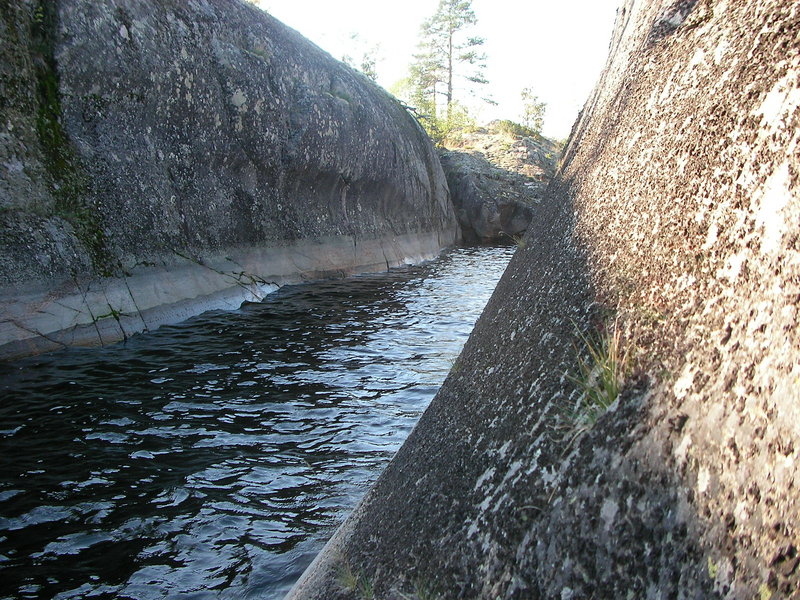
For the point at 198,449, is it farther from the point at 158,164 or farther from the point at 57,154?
the point at 158,164

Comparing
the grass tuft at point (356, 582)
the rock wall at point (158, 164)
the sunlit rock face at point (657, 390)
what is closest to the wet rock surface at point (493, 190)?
the rock wall at point (158, 164)

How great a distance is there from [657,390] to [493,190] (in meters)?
25.8

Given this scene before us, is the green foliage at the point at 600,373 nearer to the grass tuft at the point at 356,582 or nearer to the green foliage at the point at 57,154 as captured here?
the grass tuft at the point at 356,582

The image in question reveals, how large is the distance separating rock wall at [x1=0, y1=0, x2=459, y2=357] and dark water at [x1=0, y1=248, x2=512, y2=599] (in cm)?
93

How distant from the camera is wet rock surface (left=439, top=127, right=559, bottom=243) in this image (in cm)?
2633

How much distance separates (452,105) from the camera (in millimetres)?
43344

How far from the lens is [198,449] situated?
16.3 feet

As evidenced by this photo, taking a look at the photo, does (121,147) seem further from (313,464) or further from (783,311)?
(783,311)

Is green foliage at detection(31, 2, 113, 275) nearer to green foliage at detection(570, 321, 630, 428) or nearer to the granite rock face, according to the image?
green foliage at detection(570, 321, 630, 428)

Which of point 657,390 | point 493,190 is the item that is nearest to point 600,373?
point 657,390

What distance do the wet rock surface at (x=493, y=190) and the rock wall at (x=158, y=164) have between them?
38.7 feet

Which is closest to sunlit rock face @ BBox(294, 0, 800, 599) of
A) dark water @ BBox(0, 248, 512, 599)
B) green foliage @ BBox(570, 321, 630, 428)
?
green foliage @ BBox(570, 321, 630, 428)

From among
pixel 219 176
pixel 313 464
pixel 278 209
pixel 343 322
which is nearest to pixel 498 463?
pixel 313 464

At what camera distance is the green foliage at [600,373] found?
1778mm
